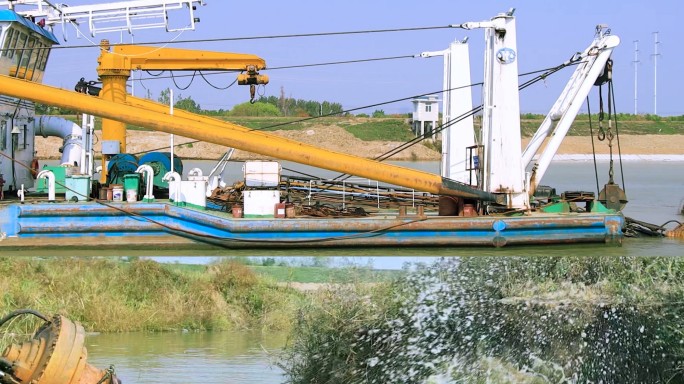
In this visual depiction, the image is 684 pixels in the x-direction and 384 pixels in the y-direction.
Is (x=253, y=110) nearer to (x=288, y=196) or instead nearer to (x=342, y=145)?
(x=342, y=145)

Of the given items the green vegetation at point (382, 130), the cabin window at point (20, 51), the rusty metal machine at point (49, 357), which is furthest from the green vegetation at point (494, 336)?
the green vegetation at point (382, 130)

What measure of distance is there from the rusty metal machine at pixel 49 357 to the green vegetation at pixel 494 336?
110 inches

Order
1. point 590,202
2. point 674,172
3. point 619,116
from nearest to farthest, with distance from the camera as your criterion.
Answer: point 590,202, point 674,172, point 619,116

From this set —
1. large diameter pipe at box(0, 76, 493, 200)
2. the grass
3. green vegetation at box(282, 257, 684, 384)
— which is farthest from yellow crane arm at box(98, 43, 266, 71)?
green vegetation at box(282, 257, 684, 384)

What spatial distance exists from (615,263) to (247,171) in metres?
6.88

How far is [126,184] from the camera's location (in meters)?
17.0

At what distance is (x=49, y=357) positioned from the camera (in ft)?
23.4

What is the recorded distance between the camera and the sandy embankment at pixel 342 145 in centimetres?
4769

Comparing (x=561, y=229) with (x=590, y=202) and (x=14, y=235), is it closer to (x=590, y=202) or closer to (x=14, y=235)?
(x=590, y=202)

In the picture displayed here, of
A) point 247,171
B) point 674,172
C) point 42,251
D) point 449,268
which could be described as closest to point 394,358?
point 449,268

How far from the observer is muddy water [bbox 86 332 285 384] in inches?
423

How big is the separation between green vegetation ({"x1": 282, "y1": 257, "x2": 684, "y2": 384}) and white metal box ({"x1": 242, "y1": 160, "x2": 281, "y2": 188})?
255 inches

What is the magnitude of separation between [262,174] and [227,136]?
111 cm

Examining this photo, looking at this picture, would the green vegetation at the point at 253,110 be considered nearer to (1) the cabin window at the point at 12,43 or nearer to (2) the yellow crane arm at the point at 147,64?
(2) the yellow crane arm at the point at 147,64
